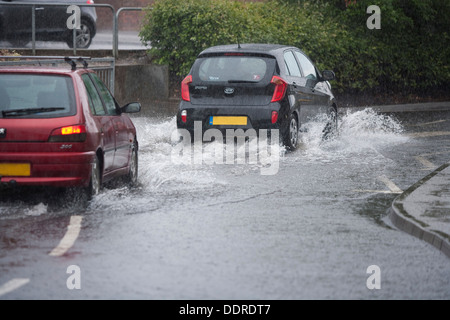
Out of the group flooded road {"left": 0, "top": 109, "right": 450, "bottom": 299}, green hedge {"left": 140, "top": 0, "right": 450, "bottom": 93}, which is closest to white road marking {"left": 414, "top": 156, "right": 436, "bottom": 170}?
flooded road {"left": 0, "top": 109, "right": 450, "bottom": 299}

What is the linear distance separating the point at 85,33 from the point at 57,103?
14366 mm

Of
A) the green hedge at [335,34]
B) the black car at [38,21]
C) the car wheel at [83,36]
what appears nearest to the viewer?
the black car at [38,21]

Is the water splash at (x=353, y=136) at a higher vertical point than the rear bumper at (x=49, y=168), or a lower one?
lower

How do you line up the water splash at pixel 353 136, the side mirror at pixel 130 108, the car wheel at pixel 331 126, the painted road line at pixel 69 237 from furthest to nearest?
1. the car wheel at pixel 331 126
2. the water splash at pixel 353 136
3. the side mirror at pixel 130 108
4. the painted road line at pixel 69 237

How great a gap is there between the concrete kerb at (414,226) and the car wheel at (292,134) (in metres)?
4.38

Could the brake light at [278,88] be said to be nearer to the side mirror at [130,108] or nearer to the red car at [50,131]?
the side mirror at [130,108]

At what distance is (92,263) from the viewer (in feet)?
23.8

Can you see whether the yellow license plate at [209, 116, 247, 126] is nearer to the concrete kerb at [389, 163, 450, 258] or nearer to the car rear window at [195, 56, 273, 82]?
the car rear window at [195, 56, 273, 82]

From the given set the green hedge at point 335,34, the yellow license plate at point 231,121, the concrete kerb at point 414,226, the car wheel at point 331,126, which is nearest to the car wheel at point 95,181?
the concrete kerb at point 414,226

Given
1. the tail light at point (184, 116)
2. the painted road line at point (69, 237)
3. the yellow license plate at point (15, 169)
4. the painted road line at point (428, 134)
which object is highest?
the yellow license plate at point (15, 169)

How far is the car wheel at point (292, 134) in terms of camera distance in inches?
586

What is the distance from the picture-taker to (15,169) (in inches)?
376

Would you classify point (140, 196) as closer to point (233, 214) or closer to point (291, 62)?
point (233, 214)
